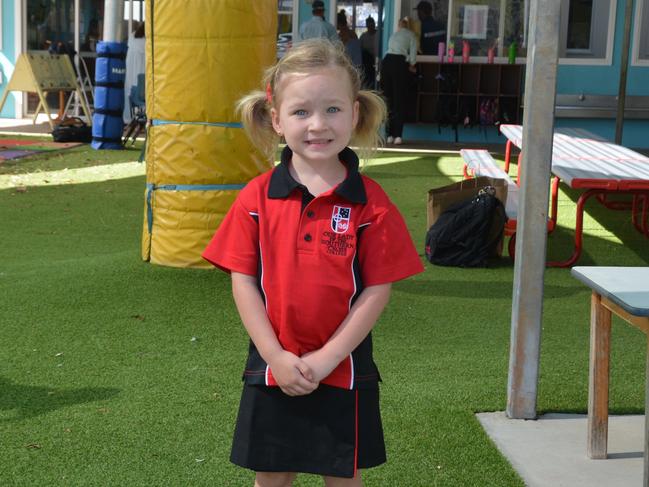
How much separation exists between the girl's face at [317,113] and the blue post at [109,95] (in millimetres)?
12343

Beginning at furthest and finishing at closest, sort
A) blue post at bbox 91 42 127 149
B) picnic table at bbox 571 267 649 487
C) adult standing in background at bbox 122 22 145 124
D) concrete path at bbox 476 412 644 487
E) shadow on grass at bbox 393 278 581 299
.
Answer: adult standing in background at bbox 122 22 145 124 < blue post at bbox 91 42 127 149 < shadow on grass at bbox 393 278 581 299 < concrete path at bbox 476 412 644 487 < picnic table at bbox 571 267 649 487

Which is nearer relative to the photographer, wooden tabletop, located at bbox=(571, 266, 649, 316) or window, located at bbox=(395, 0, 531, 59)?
wooden tabletop, located at bbox=(571, 266, 649, 316)

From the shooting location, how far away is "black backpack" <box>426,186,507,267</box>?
7375 millimetres

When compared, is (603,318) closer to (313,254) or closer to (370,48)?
(313,254)

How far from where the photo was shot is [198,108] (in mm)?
6492

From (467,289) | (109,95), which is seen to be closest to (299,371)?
(467,289)

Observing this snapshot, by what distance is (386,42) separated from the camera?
693 inches

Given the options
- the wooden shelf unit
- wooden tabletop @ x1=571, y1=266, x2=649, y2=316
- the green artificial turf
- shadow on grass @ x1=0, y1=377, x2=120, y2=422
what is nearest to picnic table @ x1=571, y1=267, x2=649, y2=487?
wooden tabletop @ x1=571, y1=266, x2=649, y2=316

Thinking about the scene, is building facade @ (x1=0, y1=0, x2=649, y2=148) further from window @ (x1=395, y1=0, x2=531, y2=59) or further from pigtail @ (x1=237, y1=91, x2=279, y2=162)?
pigtail @ (x1=237, y1=91, x2=279, y2=162)

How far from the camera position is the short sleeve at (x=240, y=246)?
2633 mm

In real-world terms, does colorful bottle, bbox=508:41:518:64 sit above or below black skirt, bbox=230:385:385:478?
above

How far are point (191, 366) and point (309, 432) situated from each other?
2346 mm

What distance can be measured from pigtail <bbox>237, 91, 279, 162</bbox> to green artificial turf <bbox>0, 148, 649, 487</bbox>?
1253 millimetres

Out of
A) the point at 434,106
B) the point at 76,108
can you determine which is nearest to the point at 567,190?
the point at 434,106
